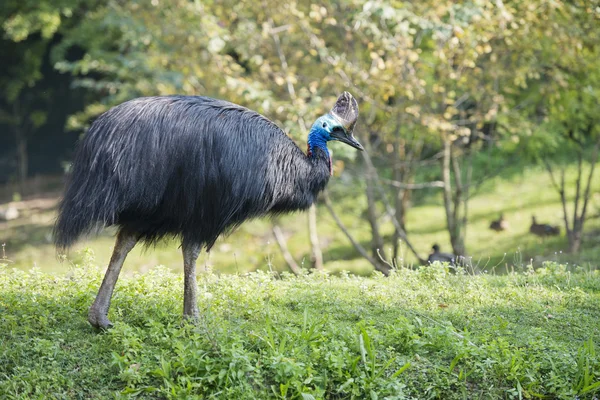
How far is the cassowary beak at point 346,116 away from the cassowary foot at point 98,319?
6.67 feet

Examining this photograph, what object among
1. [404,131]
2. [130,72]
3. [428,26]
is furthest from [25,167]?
[428,26]

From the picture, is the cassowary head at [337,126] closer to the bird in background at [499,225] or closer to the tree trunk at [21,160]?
the bird in background at [499,225]

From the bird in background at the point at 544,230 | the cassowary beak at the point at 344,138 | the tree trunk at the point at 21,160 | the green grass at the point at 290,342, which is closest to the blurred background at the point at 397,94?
the bird in background at the point at 544,230

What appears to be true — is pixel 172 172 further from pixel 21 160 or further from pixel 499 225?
pixel 21 160

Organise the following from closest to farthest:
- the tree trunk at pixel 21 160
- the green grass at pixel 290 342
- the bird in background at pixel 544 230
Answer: the green grass at pixel 290 342
the bird in background at pixel 544 230
the tree trunk at pixel 21 160

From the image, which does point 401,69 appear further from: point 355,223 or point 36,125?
point 36,125

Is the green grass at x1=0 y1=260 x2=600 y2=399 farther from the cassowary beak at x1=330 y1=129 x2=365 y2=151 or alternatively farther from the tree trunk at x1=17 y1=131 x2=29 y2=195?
the tree trunk at x1=17 y1=131 x2=29 y2=195

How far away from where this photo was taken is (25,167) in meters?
18.0

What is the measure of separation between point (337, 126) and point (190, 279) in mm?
1554

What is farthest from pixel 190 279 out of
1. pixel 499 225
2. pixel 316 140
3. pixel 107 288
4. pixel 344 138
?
pixel 499 225

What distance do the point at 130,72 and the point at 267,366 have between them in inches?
331

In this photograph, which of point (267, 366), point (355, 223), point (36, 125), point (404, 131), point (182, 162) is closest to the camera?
point (267, 366)

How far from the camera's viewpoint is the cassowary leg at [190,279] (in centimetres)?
479

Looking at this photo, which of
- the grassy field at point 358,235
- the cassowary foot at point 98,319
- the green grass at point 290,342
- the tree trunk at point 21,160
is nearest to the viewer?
the green grass at point 290,342
